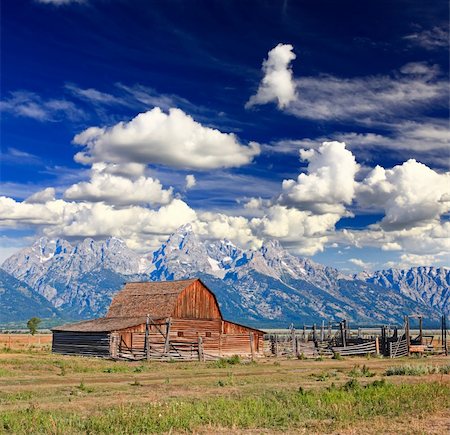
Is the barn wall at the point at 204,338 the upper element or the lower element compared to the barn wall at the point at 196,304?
lower

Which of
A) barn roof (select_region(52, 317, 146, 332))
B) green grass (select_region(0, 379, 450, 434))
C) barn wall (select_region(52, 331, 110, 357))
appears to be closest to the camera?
green grass (select_region(0, 379, 450, 434))

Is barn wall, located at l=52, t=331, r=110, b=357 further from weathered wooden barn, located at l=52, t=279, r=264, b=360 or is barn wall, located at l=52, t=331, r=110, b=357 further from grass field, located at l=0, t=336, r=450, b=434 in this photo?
grass field, located at l=0, t=336, r=450, b=434

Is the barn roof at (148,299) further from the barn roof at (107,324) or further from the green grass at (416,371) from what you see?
the green grass at (416,371)

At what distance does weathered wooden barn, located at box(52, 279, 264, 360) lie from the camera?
5597cm

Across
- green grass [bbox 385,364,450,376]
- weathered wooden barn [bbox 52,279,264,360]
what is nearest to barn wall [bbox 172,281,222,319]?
weathered wooden barn [bbox 52,279,264,360]

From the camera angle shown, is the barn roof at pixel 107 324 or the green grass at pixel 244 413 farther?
the barn roof at pixel 107 324

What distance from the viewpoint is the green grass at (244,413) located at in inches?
691

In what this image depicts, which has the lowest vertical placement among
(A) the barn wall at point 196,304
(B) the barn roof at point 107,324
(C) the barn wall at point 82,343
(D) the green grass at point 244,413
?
(C) the barn wall at point 82,343

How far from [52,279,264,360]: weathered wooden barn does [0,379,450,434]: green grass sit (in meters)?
31.7

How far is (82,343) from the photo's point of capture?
196 feet

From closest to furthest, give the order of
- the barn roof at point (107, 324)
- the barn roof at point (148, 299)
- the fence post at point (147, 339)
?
the fence post at point (147, 339), the barn roof at point (107, 324), the barn roof at point (148, 299)

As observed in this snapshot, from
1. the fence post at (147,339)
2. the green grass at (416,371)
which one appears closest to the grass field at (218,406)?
the green grass at (416,371)

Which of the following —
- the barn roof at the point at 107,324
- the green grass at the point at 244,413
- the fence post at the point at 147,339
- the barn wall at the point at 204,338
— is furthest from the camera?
the barn roof at the point at 107,324

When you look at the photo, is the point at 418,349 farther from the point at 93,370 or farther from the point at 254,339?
the point at 93,370
